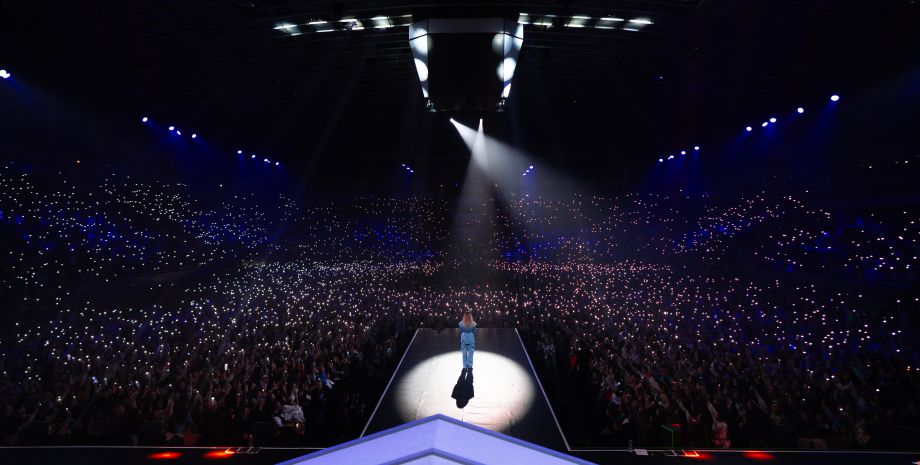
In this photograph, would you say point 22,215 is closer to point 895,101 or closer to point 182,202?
point 182,202

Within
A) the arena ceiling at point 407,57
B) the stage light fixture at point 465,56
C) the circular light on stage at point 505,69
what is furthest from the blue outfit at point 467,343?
the arena ceiling at point 407,57

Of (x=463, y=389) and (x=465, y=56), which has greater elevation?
(x=465, y=56)

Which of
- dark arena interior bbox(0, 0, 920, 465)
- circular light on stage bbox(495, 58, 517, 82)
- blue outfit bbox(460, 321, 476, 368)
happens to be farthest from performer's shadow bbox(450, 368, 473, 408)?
circular light on stage bbox(495, 58, 517, 82)

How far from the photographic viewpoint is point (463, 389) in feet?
20.7

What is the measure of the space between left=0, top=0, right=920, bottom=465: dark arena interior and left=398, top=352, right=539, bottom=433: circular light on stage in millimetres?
69

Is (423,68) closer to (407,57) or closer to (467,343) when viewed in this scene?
(467,343)

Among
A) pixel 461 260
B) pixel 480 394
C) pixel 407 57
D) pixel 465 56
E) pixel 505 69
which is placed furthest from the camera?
pixel 461 260

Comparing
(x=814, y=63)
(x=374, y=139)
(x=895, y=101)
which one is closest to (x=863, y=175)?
(x=895, y=101)

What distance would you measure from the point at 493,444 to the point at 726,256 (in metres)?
19.6

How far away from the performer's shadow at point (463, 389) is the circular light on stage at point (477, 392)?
7cm

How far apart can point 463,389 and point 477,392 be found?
246 millimetres

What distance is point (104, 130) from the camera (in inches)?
526

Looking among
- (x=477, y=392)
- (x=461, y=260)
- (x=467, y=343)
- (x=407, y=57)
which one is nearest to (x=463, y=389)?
(x=477, y=392)

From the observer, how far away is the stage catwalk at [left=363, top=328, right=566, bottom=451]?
530cm
